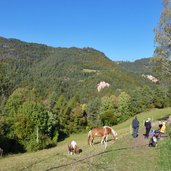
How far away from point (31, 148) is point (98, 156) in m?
45.1

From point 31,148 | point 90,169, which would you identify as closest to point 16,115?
point 31,148

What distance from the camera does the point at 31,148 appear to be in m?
69.3

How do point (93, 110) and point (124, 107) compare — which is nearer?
point (124, 107)

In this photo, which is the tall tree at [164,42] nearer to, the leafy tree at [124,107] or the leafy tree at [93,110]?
the leafy tree at [124,107]

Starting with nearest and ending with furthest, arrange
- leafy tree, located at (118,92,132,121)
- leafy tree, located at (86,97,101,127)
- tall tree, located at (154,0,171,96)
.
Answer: tall tree, located at (154,0,171,96) < leafy tree, located at (118,92,132,121) < leafy tree, located at (86,97,101,127)

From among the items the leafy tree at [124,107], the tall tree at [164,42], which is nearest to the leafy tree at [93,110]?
the leafy tree at [124,107]

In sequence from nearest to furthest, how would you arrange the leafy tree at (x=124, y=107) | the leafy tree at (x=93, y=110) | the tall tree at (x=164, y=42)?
the tall tree at (x=164, y=42) → the leafy tree at (x=124, y=107) → the leafy tree at (x=93, y=110)

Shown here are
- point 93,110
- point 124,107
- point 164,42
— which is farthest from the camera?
point 93,110

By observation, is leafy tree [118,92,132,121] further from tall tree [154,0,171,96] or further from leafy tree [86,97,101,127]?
tall tree [154,0,171,96]

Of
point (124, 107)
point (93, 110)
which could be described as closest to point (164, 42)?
point (124, 107)

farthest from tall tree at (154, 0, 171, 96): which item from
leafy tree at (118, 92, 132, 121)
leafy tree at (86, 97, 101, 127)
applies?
leafy tree at (86, 97, 101, 127)

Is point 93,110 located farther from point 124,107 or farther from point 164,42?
point 164,42

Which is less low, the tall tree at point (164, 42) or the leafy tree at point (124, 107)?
the tall tree at point (164, 42)

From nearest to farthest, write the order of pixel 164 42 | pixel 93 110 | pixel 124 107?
pixel 164 42, pixel 124 107, pixel 93 110
